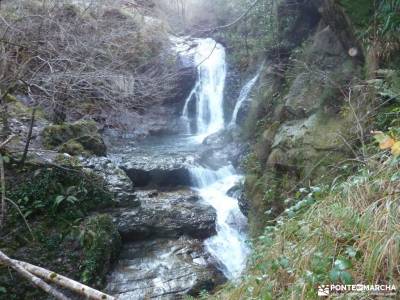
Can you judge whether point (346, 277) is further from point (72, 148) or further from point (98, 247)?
point (72, 148)

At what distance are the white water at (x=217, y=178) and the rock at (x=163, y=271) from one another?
412 millimetres

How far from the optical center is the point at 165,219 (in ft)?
21.9

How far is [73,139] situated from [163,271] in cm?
369

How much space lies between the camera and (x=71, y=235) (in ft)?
17.2

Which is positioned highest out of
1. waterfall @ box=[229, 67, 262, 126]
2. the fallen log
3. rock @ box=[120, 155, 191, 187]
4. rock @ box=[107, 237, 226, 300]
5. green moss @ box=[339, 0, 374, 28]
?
green moss @ box=[339, 0, 374, 28]

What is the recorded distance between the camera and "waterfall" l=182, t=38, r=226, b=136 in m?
13.0

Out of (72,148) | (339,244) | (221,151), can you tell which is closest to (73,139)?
(72,148)

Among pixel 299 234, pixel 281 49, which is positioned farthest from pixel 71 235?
pixel 281 49

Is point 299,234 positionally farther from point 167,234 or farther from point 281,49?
point 281,49

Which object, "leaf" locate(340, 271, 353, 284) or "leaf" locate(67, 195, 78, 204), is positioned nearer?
"leaf" locate(340, 271, 353, 284)

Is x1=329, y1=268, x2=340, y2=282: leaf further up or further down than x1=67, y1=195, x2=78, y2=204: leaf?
further up

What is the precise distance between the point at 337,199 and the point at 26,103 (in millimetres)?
9436

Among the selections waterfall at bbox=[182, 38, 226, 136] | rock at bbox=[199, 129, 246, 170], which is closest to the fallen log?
rock at bbox=[199, 129, 246, 170]

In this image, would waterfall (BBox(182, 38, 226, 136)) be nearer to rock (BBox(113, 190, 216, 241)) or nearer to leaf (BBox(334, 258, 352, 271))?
rock (BBox(113, 190, 216, 241))
